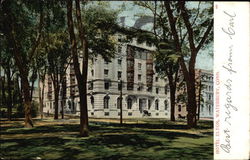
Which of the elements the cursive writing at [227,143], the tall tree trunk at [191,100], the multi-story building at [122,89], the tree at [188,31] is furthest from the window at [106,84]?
the cursive writing at [227,143]

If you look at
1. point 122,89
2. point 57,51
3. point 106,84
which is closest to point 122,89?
point 122,89

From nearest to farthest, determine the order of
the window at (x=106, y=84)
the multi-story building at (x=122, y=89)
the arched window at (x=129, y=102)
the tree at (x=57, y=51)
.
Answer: the tree at (x=57, y=51) < the multi-story building at (x=122, y=89) < the window at (x=106, y=84) < the arched window at (x=129, y=102)

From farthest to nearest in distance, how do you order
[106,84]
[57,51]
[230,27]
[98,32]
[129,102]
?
[129,102]
[106,84]
[57,51]
[98,32]
[230,27]

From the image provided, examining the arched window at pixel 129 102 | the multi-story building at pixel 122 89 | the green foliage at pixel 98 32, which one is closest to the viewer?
the green foliage at pixel 98 32

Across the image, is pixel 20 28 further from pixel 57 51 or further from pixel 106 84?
pixel 106 84

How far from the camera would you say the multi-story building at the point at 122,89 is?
4481cm

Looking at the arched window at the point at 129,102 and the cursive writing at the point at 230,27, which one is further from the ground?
the cursive writing at the point at 230,27

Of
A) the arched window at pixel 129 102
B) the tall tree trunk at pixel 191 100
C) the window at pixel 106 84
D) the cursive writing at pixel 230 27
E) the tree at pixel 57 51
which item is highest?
the tree at pixel 57 51

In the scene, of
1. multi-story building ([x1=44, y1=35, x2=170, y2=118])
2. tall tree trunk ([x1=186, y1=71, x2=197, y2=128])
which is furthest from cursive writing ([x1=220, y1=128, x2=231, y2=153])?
multi-story building ([x1=44, y1=35, x2=170, y2=118])

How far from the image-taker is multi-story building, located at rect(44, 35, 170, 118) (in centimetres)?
4481

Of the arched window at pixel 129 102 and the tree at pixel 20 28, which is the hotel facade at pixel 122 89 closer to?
the arched window at pixel 129 102

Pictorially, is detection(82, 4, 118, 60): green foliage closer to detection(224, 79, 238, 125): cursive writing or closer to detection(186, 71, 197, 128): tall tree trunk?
detection(186, 71, 197, 128): tall tree trunk

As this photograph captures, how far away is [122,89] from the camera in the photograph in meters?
48.2

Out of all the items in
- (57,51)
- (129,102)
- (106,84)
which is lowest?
(129,102)
